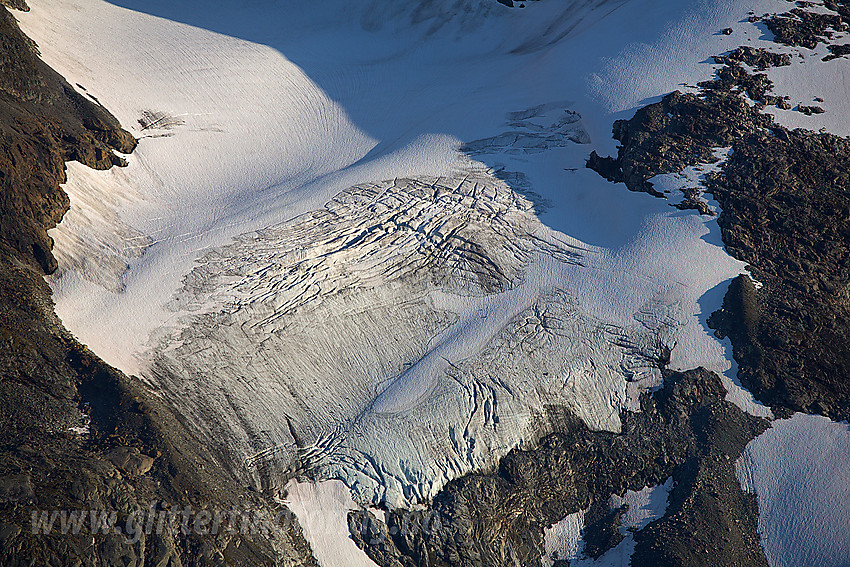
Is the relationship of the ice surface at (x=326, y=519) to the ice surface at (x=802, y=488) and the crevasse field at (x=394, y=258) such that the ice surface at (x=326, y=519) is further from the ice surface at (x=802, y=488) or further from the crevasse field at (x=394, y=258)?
the ice surface at (x=802, y=488)

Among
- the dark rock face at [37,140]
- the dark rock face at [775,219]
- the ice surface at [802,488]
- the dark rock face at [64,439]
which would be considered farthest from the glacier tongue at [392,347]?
the dark rock face at [37,140]

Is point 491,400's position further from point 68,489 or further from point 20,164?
point 20,164

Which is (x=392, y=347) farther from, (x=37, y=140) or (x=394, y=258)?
(x=37, y=140)

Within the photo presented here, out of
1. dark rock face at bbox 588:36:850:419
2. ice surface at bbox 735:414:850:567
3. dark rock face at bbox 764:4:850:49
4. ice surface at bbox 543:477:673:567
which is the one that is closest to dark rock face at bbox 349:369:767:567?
ice surface at bbox 543:477:673:567

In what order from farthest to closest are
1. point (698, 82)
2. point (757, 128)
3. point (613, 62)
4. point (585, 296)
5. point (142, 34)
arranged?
point (142, 34) → point (613, 62) → point (698, 82) → point (757, 128) → point (585, 296)

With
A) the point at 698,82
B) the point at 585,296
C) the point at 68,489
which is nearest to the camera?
the point at 68,489

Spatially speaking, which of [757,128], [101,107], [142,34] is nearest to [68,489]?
[101,107]

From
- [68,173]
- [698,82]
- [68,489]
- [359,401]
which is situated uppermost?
[68,173]
